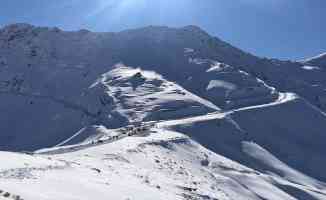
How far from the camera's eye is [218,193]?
60312 millimetres

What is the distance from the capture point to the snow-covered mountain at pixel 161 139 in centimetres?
4766

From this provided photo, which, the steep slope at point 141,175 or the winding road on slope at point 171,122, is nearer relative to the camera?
the steep slope at point 141,175

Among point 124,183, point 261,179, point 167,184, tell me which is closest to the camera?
point 124,183

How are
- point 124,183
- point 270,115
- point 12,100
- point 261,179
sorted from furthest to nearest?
point 12,100
point 270,115
point 261,179
point 124,183

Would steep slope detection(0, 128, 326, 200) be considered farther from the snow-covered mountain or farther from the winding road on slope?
the winding road on slope

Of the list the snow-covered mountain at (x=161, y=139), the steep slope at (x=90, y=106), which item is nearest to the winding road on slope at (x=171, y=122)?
the snow-covered mountain at (x=161, y=139)

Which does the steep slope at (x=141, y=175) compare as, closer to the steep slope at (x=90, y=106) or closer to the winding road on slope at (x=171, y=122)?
the winding road on slope at (x=171, y=122)

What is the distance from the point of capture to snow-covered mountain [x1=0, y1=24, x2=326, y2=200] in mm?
47656

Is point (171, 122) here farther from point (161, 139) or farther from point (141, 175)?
point (141, 175)

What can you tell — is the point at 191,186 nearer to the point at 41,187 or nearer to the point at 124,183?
the point at 124,183

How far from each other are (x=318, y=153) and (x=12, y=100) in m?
93.4

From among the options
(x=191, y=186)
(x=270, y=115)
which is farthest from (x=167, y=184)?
(x=270, y=115)

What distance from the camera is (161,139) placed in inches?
3666

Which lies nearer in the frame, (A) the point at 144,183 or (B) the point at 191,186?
(A) the point at 144,183
